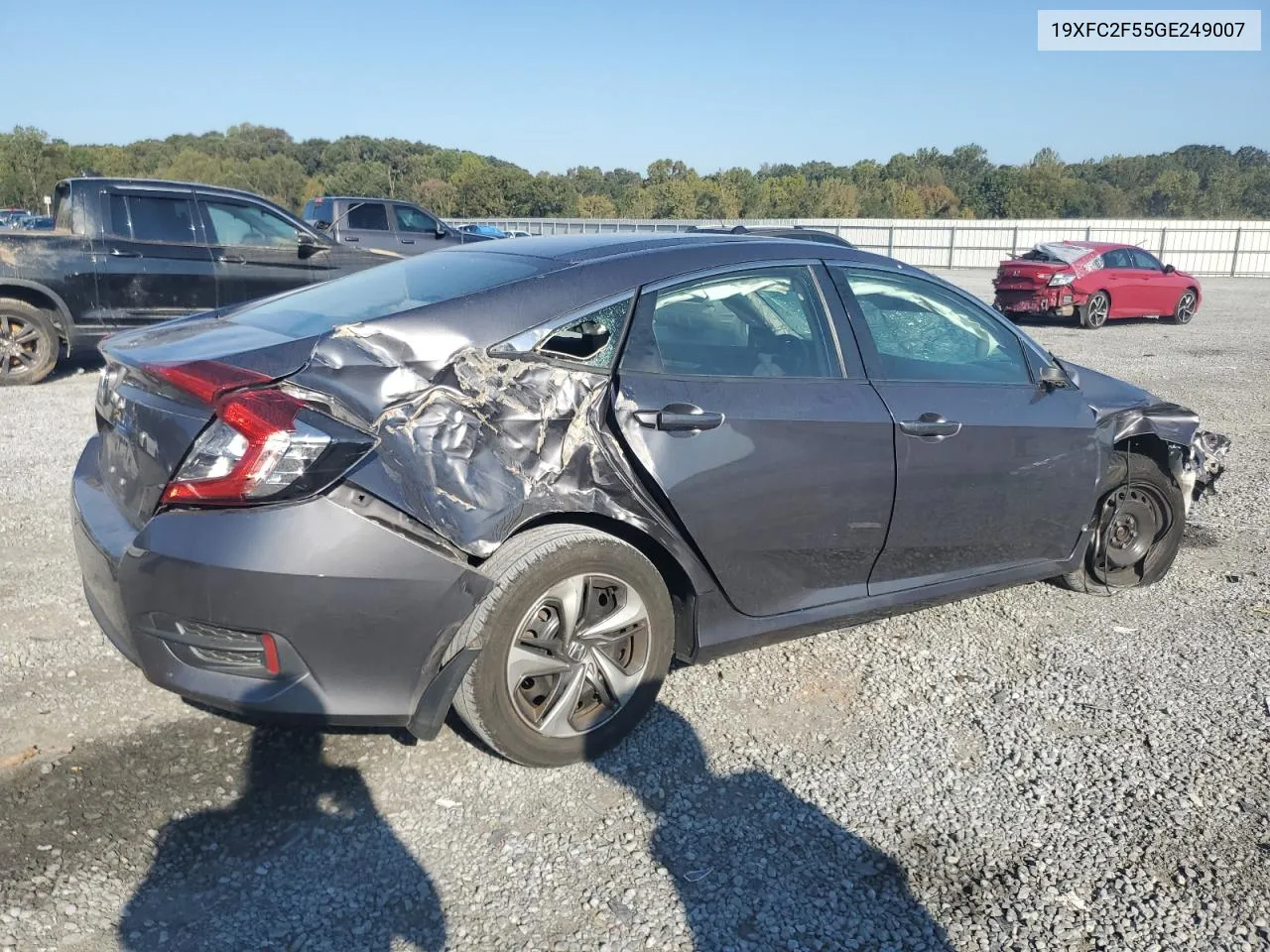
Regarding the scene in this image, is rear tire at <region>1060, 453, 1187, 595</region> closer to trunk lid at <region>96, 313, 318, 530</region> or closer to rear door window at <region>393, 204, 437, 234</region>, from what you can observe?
trunk lid at <region>96, 313, 318, 530</region>

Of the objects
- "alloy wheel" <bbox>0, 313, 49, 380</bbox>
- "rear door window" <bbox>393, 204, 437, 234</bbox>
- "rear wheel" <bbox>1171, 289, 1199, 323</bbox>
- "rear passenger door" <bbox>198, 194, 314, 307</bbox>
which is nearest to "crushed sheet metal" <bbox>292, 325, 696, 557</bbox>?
"rear passenger door" <bbox>198, 194, 314, 307</bbox>

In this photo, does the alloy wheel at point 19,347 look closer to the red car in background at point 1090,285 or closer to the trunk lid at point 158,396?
the trunk lid at point 158,396

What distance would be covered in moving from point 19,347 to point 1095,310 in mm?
15937

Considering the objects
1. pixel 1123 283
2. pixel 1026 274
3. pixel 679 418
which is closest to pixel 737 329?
pixel 679 418

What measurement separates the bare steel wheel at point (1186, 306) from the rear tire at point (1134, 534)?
1566cm

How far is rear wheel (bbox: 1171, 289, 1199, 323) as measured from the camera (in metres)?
18.4

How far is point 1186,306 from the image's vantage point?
18.6 meters

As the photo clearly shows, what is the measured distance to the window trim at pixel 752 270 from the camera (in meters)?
3.34

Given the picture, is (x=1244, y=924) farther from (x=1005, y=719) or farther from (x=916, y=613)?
(x=916, y=613)

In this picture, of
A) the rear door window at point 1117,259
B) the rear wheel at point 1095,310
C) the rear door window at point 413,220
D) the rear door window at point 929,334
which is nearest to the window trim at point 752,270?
the rear door window at point 929,334

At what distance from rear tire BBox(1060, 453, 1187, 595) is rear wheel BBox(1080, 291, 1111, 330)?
44.9 feet

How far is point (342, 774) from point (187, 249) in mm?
8122

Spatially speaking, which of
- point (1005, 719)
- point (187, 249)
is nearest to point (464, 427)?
point (1005, 719)

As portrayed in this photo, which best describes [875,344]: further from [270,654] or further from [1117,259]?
[1117,259]
